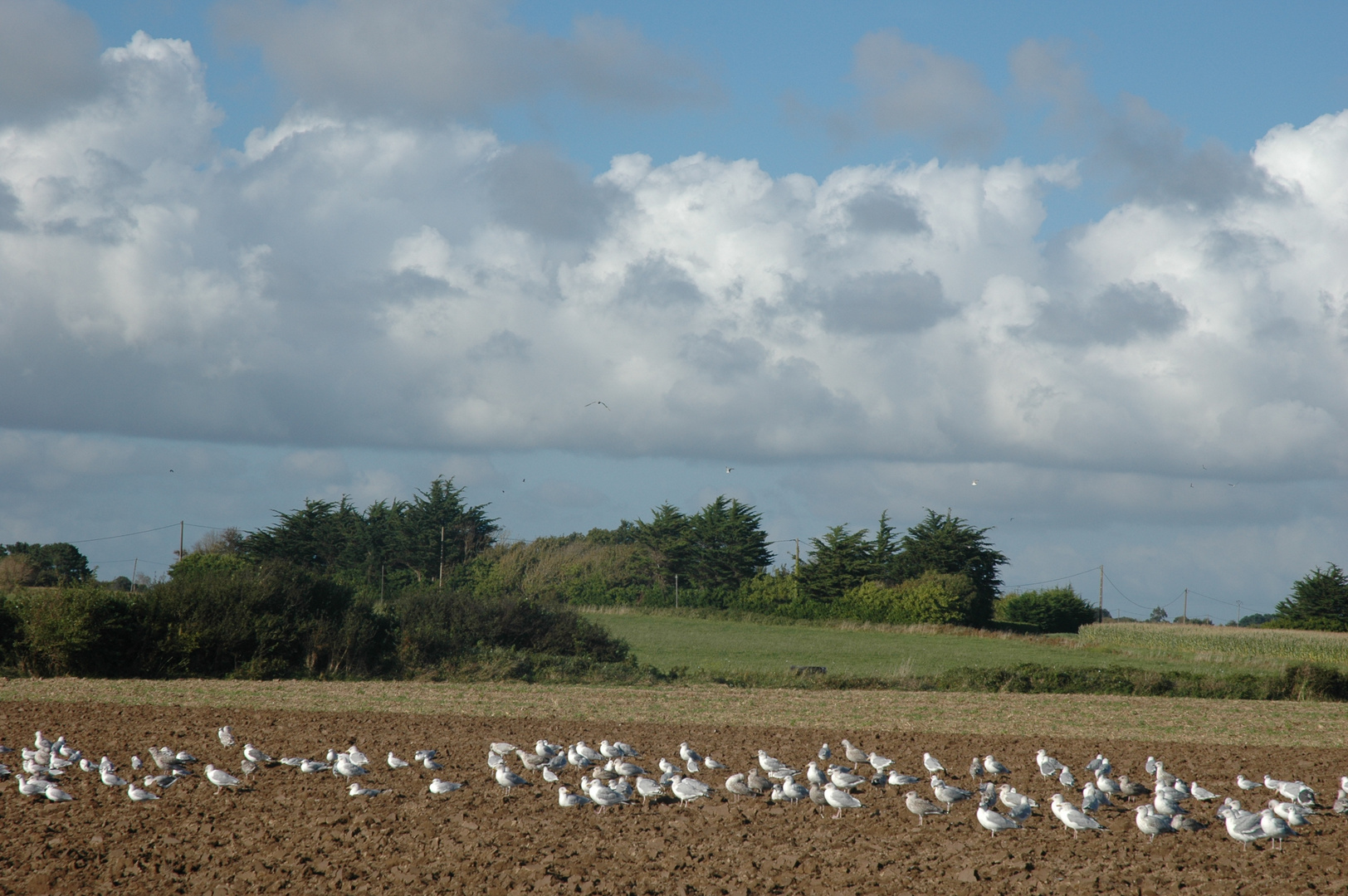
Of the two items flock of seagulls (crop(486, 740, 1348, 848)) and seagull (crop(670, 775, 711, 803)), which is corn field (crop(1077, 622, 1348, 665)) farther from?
seagull (crop(670, 775, 711, 803))

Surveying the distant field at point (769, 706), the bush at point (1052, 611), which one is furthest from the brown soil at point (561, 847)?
the bush at point (1052, 611)

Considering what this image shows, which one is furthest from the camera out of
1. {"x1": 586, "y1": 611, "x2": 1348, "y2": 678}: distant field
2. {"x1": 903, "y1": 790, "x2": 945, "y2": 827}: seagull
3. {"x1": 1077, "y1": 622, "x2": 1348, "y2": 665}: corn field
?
{"x1": 1077, "y1": 622, "x2": 1348, "y2": 665}: corn field

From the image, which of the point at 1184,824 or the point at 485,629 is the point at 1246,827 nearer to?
the point at 1184,824

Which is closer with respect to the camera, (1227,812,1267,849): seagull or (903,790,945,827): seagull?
(1227,812,1267,849): seagull

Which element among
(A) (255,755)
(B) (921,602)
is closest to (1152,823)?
(A) (255,755)

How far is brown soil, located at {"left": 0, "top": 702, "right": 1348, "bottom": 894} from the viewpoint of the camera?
338 inches

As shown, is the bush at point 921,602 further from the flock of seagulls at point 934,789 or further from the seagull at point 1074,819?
the seagull at point 1074,819

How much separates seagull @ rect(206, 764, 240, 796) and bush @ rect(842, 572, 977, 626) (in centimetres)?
5036

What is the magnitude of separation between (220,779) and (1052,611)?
2562 inches

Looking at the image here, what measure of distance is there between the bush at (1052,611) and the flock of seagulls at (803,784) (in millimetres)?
58057

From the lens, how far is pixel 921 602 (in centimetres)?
5972

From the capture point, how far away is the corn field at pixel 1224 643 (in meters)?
43.2

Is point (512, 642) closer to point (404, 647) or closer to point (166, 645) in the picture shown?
point (404, 647)

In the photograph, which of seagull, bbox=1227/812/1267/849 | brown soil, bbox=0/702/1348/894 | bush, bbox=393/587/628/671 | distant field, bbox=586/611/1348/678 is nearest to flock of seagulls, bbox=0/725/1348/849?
seagull, bbox=1227/812/1267/849
